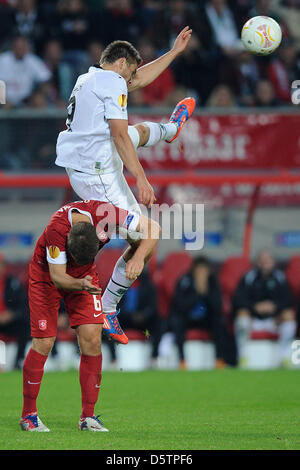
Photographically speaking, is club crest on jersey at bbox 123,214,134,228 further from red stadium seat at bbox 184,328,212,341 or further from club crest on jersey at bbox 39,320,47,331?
red stadium seat at bbox 184,328,212,341

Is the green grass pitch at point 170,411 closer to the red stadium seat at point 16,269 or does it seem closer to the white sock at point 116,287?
the white sock at point 116,287

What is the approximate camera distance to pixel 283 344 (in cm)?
1530

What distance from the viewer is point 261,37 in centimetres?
820

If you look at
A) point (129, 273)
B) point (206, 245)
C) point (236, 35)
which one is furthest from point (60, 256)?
point (236, 35)

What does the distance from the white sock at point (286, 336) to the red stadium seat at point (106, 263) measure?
2812 millimetres

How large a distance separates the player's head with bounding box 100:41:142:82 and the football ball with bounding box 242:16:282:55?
104 centimetres

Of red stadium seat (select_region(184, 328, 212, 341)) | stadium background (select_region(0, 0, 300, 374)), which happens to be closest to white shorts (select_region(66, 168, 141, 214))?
stadium background (select_region(0, 0, 300, 374))

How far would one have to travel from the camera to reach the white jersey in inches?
298

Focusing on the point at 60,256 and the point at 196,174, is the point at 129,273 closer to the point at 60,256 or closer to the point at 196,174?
the point at 60,256

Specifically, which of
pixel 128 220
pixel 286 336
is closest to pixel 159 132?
pixel 128 220

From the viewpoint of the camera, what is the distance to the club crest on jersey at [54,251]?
7.33 metres

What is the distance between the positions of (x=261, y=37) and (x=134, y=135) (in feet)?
4.51

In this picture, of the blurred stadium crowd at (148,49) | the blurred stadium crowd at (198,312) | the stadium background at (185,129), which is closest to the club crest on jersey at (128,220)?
the blurred stadium crowd at (198,312)

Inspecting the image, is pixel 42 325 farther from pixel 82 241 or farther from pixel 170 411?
pixel 170 411
